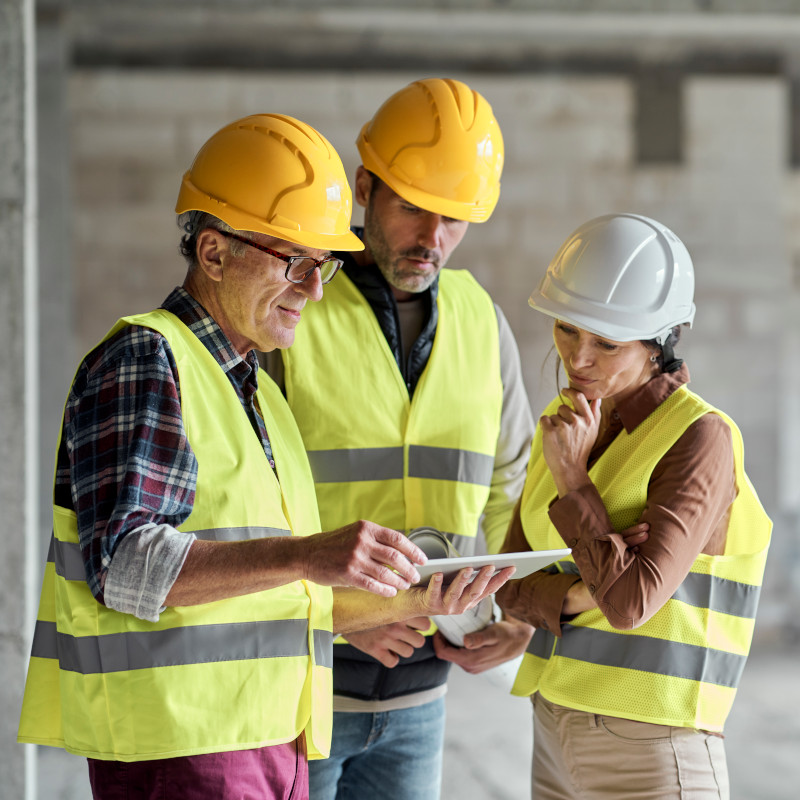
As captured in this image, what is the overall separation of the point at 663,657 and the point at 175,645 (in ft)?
3.33

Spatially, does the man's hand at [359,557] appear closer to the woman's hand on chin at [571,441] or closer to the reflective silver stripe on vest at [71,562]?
the reflective silver stripe on vest at [71,562]

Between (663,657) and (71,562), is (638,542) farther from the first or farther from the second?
(71,562)

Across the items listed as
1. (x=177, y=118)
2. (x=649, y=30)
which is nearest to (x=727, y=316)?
(x=649, y=30)

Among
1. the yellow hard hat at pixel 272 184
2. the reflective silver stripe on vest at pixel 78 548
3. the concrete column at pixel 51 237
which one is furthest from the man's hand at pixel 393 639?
the concrete column at pixel 51 237

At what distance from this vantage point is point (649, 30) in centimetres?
689

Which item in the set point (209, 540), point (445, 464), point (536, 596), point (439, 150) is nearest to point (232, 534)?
point (209, 540)

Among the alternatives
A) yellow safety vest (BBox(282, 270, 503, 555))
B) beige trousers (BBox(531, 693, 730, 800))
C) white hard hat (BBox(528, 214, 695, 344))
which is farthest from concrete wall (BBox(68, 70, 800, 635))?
beige trousers (BBox(531, 693, 730, 800))

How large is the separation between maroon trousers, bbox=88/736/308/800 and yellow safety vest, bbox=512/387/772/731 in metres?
0.72

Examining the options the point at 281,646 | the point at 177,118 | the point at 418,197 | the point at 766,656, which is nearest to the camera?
the point at 281,646

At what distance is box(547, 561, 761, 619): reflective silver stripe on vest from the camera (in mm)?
1913

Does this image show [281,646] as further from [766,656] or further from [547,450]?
[766,656]

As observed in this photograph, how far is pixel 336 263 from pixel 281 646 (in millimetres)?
795

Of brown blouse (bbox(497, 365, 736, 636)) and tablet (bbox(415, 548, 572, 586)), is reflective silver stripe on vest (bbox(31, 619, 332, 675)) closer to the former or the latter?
tablet (bbox(415, 548, 572, 586))

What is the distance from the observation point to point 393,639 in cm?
230
